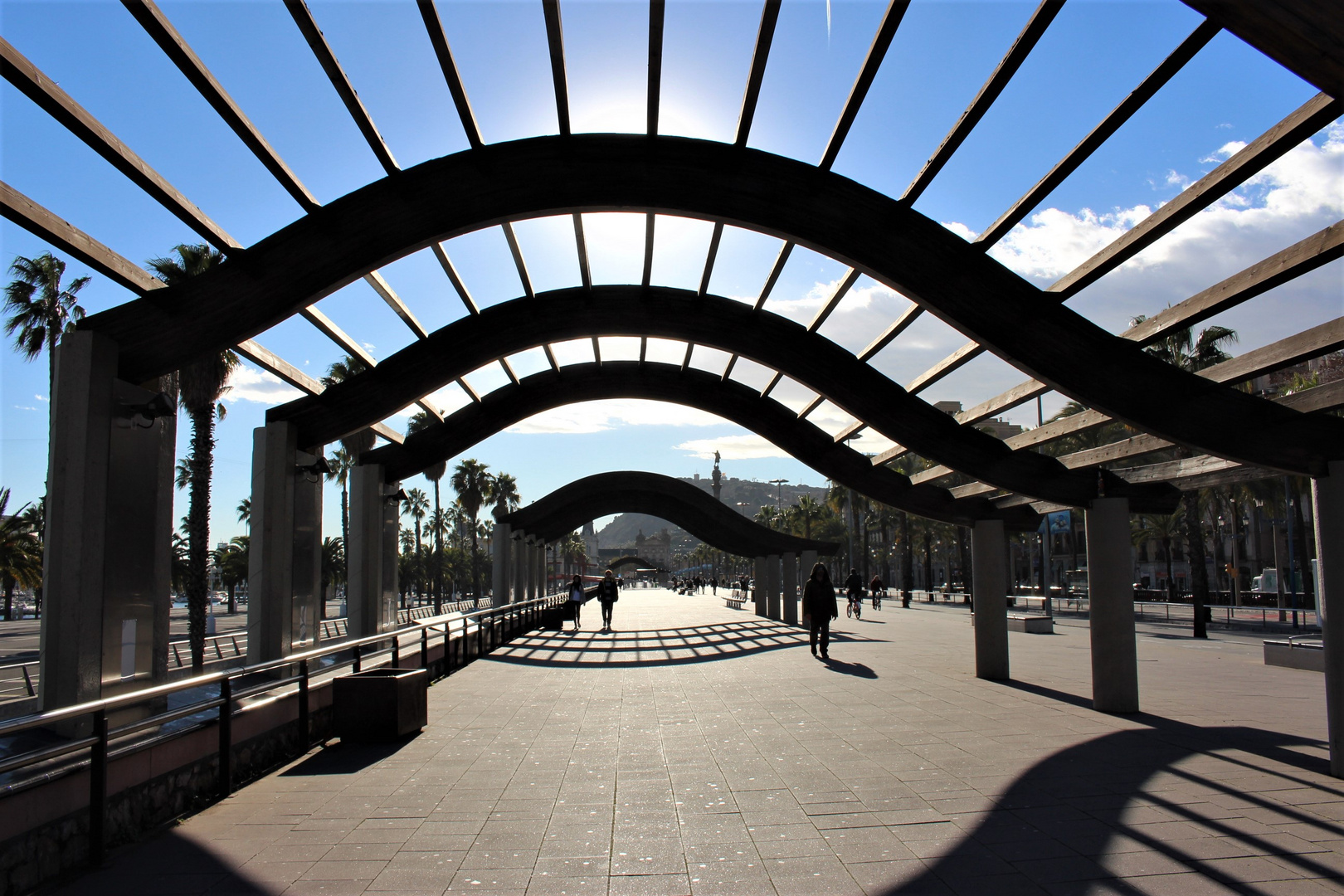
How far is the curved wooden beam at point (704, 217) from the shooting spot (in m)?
8.20

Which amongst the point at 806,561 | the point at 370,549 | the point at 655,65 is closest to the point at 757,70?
the point at 655,65

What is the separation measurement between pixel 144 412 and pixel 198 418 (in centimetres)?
1607

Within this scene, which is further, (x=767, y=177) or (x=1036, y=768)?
(x=767, y=177)

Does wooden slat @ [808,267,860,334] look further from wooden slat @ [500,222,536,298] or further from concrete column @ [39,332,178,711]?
concrete column @ [39,332,178,711]

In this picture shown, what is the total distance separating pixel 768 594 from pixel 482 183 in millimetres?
24729

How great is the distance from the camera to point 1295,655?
15.4 metres

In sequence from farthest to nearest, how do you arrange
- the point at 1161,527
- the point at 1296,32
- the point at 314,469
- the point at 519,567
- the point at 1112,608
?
the point at 1161,527
the point at 519,567
the point at 314,469
the point at 1112,608
the point at 1296,32

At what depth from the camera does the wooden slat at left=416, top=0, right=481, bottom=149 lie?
6.58 m

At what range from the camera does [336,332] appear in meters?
11.1

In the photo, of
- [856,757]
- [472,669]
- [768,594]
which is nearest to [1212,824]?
[856,757]

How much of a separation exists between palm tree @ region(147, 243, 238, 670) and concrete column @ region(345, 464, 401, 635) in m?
8.27

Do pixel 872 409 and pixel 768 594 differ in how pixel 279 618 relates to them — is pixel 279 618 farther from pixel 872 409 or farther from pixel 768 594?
pixel 768 594

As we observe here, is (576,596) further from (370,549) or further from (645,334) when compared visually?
(645,334)

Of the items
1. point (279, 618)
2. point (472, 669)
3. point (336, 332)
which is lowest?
point (472, 669)
